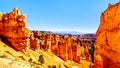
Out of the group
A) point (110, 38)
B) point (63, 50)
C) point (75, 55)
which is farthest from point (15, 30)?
point (75, 55)

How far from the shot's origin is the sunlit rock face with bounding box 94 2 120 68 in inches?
918

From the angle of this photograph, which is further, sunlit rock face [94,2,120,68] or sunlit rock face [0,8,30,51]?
sunlit rock face [0,8,30,51]

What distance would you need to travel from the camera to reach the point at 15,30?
78.9 m

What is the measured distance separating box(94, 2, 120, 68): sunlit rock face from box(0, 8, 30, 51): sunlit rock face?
54.5 meters

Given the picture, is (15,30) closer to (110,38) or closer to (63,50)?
(63,50)

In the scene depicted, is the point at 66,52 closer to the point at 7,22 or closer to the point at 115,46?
the point at 7,22

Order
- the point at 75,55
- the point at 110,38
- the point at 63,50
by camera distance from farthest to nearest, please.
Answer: the point at 75,55 < the point at 63,50 < the point at 110,38

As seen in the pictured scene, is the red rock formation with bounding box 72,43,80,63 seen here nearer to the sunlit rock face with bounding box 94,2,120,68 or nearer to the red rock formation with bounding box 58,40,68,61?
the red rock formation with bounding box 58,40,68,61

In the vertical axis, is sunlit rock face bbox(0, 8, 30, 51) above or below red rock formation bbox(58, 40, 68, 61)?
above

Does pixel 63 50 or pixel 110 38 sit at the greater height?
pixel 110 38

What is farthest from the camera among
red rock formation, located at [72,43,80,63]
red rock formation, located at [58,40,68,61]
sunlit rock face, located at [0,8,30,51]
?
red rock formation, located at [72,43,80,63]

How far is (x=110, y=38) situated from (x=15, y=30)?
57.5m

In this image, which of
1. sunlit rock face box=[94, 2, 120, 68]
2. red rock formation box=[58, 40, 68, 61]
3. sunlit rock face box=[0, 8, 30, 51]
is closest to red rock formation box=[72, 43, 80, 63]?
red rock formation box=[58, 40, 68, 61]

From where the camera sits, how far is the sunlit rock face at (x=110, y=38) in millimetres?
23328
